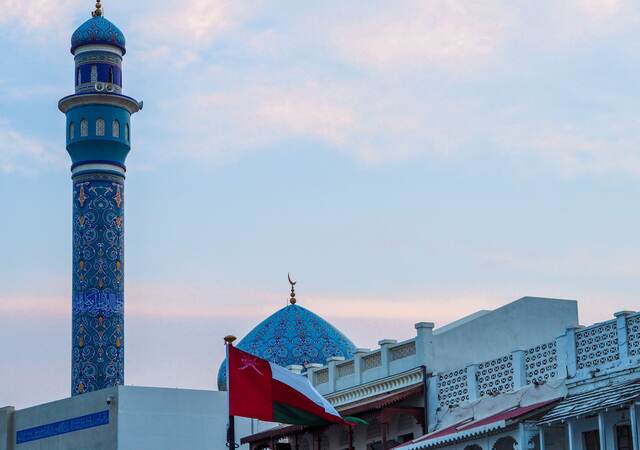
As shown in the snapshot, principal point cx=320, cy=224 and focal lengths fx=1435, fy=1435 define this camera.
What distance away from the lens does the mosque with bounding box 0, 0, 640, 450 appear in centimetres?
2644

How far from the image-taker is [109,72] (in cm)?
4844

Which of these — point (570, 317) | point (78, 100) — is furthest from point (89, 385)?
point (570, 317)

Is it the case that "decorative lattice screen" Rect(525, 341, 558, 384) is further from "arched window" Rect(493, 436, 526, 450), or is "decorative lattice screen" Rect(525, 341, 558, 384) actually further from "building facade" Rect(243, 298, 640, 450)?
"arched window" Rect(493, 436, 526, 450)

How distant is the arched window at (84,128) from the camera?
156ft

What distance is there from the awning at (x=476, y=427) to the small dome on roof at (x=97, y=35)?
2325cm

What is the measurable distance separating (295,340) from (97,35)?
13.1 metres

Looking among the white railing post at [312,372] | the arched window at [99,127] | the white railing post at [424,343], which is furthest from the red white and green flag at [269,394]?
the arched window at [99,127]

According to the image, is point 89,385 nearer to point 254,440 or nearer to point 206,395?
point 206,395

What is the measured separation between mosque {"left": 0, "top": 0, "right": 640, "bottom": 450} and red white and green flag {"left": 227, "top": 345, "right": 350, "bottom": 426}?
429 centimetres

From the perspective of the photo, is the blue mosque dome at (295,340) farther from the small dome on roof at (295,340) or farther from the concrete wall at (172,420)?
the concrete wall at (172,420)

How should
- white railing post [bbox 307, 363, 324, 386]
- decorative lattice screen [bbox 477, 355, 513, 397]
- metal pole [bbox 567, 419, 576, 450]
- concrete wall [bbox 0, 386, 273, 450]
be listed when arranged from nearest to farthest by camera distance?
metal pole [bbox 567, 419, 576, 450] → decorative lattice screen [bbox 477, 355, 513, 397] → white railing post [bbox 307, 363, 324, 386] → concrete wall [bbox 0, 386, 273, 450]

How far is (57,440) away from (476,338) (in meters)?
13.4

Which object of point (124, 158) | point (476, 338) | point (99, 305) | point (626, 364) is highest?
point (124, 158)

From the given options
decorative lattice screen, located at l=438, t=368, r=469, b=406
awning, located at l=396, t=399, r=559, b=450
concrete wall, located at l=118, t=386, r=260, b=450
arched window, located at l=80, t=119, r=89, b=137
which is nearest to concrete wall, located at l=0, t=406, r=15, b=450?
concrete wall, located at l=118, t=386, r=260, b=450
